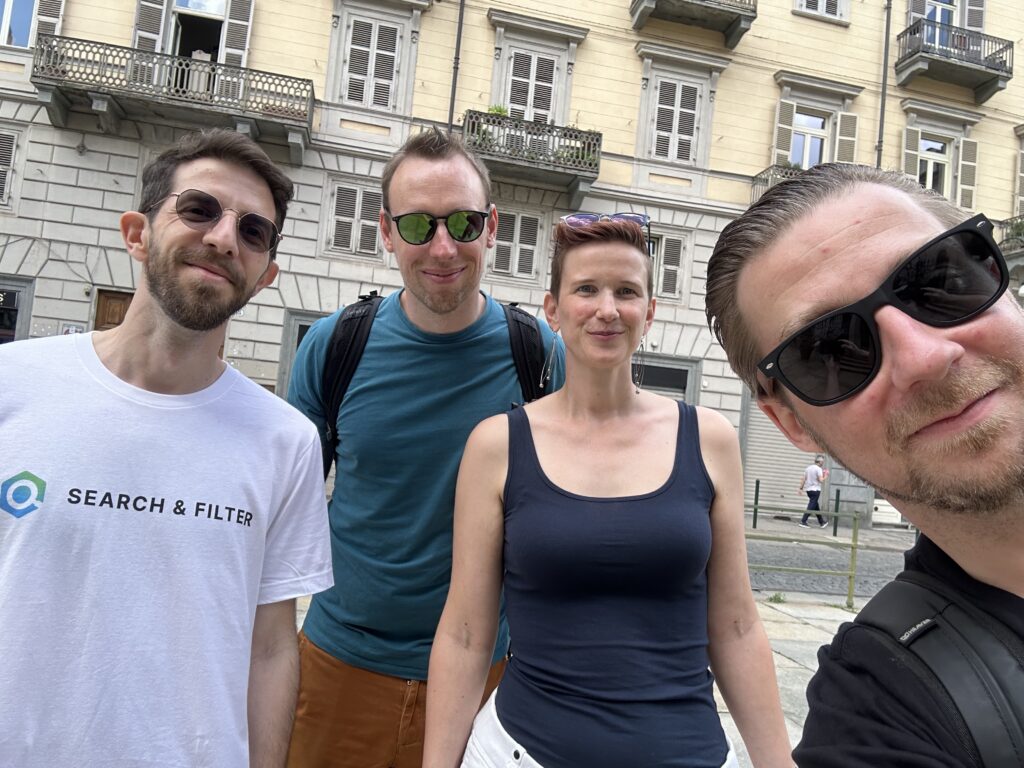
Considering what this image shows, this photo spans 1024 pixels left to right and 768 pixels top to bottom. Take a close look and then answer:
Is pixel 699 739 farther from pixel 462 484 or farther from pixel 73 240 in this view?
pixel 73 240

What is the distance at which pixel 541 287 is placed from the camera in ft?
43.9

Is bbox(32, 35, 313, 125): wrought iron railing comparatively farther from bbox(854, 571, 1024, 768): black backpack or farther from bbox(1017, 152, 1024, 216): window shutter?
bbox(1017, 152, 1024, 216): window shutter

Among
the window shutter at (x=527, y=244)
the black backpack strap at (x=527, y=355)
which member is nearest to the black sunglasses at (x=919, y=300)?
the black backpack strap at (x=527, y=355)

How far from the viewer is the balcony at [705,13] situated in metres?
13.7

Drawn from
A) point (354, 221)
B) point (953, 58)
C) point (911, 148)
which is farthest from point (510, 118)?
point (953, 58)

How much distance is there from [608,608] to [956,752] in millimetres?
727

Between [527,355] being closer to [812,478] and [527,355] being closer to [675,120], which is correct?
[675,120]

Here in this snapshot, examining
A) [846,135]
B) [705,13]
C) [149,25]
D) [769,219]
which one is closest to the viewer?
[769,219]

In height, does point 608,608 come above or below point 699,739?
above

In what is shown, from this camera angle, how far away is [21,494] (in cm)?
131

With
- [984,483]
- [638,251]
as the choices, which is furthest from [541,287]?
[984,483]

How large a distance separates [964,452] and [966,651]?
0.26m

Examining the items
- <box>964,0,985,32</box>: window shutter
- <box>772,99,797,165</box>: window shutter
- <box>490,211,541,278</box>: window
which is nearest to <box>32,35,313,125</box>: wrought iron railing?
<box>490,211,541,278</box>: window

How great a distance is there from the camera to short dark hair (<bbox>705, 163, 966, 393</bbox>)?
1.12m
